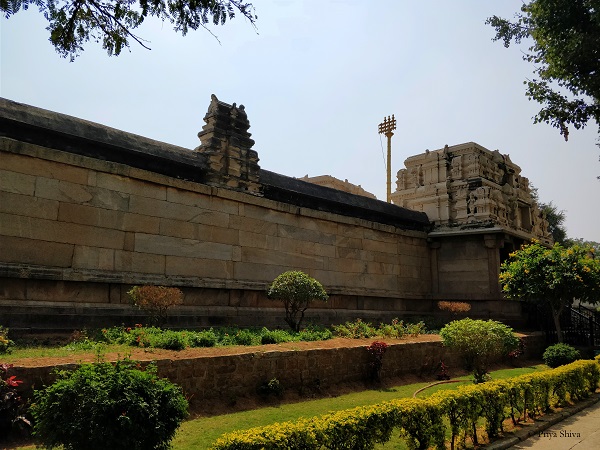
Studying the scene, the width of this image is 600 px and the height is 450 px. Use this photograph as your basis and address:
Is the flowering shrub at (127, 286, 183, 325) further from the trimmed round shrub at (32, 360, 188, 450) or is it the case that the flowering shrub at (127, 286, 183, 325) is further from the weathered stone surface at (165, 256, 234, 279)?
the trimmed round shrub at (32, 360, 188, 450)

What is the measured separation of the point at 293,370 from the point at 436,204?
13347 millimetres

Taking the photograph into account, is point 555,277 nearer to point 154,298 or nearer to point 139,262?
point 154,298

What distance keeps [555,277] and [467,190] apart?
5609 millimetres

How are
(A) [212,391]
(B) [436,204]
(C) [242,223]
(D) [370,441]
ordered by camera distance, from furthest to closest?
(B) [436,204] → (C) [242,223] → (A) [212,391] → (D) [370,441]

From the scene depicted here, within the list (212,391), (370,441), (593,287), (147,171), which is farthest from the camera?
(593,287)

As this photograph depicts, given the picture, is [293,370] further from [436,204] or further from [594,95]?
[436,204]

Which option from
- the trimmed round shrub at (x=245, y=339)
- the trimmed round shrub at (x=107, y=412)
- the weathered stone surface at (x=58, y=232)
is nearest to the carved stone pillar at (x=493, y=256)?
the trimmed round shrub at (x=245, y=339)

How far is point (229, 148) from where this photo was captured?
13359mm

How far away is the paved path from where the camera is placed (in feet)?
22.4

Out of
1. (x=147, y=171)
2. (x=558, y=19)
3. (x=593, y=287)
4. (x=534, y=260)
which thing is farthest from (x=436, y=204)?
(x=147, y=171)

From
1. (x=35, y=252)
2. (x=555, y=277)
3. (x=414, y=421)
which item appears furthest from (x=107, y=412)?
(x=555, y=277)

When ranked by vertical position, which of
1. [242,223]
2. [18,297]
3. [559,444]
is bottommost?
[559,444]

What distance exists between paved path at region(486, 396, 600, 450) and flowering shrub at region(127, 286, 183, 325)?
6435 millimetres

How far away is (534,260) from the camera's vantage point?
15422 millimetres
